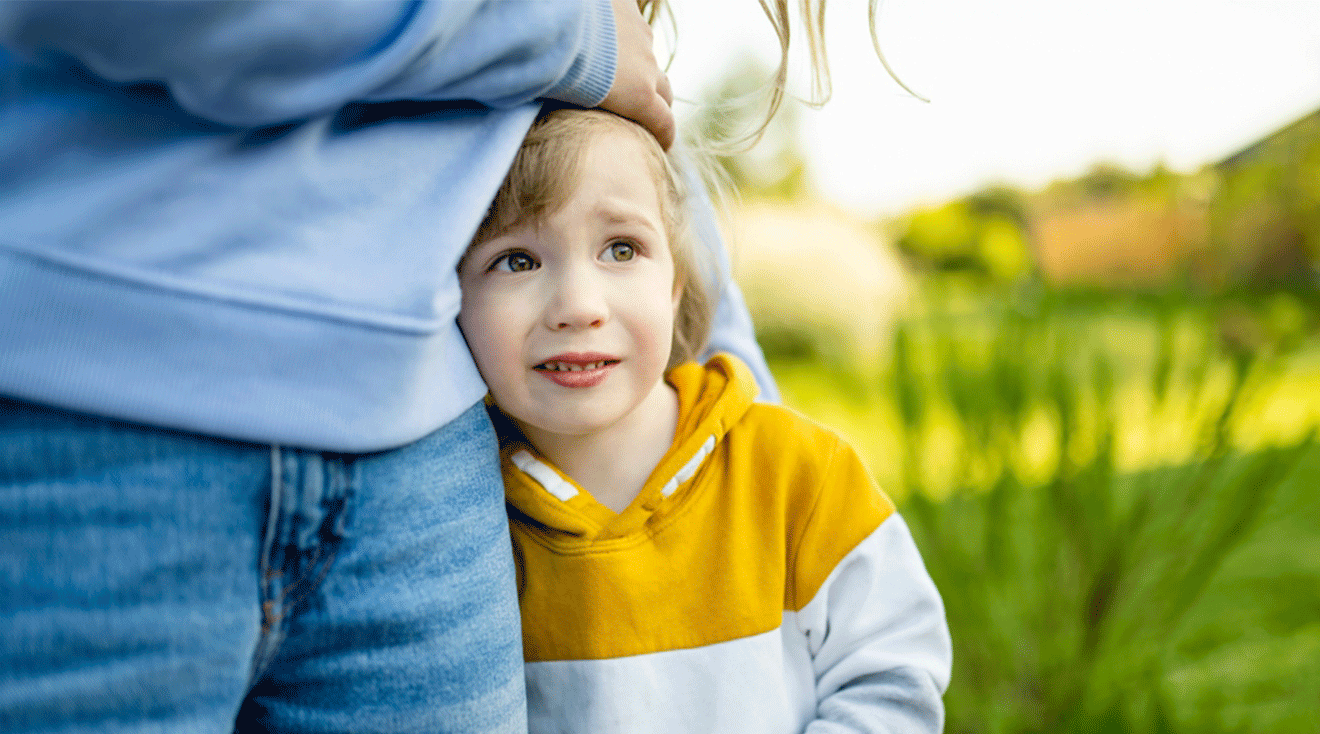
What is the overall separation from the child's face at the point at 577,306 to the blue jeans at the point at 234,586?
4.8 inches

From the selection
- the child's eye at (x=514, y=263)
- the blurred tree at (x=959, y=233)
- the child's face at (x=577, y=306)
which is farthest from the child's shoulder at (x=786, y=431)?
the blurred tree at (x=959, y=233)

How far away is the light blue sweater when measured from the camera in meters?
0.53

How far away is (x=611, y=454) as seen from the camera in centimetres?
90

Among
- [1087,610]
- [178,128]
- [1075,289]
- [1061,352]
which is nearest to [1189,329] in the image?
[1075,289]

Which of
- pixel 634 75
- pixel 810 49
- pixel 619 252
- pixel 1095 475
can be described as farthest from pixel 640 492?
pixel 1095 475

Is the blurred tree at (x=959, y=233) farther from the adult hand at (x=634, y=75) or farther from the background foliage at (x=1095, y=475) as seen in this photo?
the adult hand at (x=634, y=75)

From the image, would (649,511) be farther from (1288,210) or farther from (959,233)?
(959,233)

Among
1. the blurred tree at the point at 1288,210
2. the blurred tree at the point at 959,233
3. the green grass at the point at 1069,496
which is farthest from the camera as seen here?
the blurred tree at the point at 959,233

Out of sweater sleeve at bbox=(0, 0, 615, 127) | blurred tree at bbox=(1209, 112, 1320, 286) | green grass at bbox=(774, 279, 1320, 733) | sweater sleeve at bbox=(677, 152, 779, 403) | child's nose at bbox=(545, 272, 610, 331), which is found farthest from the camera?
blurred tree at bbox=(1209, 112, 1320, 286)

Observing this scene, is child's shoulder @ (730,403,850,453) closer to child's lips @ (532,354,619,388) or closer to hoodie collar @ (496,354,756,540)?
hoodie collar @ (496,354,756,540)

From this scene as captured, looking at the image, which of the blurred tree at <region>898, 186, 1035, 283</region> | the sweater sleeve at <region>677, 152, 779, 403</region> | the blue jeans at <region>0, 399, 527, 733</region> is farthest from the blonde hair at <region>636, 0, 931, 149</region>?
the blurred tree at <region>898, 186, 1035, 283</region>

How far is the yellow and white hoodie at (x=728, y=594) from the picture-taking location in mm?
846

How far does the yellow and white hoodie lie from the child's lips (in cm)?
12

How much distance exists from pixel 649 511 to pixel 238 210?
459mm
